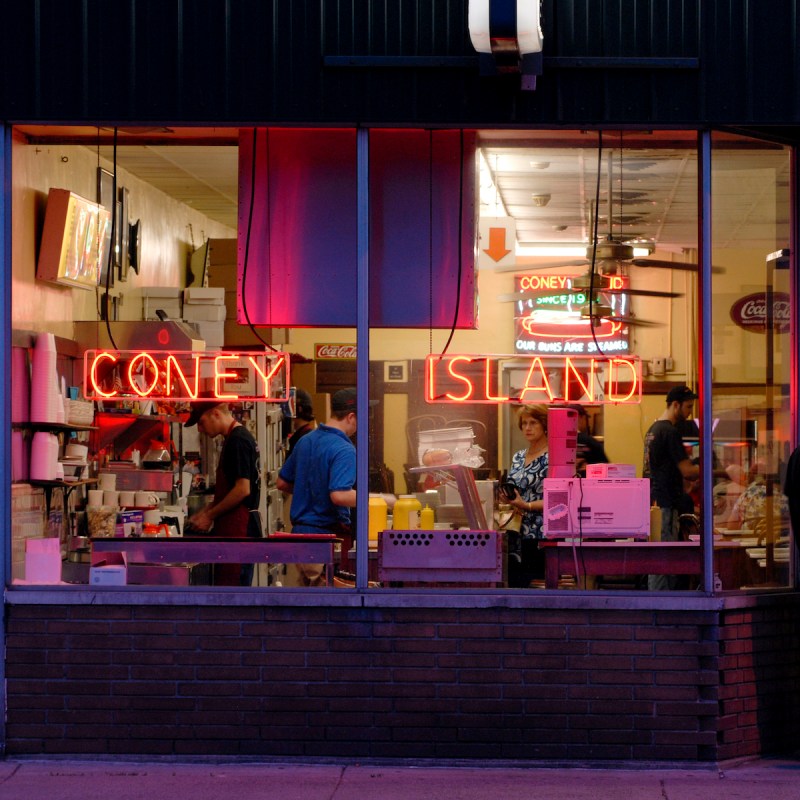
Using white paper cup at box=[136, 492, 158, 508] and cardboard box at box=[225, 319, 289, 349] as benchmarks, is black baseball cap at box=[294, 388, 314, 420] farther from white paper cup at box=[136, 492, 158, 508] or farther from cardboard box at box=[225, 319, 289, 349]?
white paper cup at box=[136, 492, 158, 508]

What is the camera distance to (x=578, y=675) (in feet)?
22.6

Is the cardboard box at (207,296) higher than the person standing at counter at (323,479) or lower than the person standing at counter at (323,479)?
higher

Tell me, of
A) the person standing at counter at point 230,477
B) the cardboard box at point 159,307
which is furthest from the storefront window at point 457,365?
the cardboard box at point 159,307

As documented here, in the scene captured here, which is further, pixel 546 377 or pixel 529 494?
pixel 546 377

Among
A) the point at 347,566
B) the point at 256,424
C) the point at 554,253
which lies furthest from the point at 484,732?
the point at 554,253

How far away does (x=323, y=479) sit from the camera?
7.45m

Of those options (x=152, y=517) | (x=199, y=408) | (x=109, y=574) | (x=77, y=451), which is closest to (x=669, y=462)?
(x=199, y=408)

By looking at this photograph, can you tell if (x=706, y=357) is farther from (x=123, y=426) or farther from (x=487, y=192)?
(x=123, y=426)

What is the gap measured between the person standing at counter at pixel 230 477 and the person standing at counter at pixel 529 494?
1512 mm

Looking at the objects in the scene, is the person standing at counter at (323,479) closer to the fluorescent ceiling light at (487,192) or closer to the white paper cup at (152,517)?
the white paper cup at (152,517)

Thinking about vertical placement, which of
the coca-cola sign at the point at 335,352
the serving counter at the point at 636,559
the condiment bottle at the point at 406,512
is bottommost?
the serving counter at the point at 636,559

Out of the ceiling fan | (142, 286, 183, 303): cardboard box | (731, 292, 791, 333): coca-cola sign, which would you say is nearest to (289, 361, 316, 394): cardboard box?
the ceiling fan

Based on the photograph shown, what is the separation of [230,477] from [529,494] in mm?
1906

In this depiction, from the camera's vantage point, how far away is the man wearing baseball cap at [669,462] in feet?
23.7
